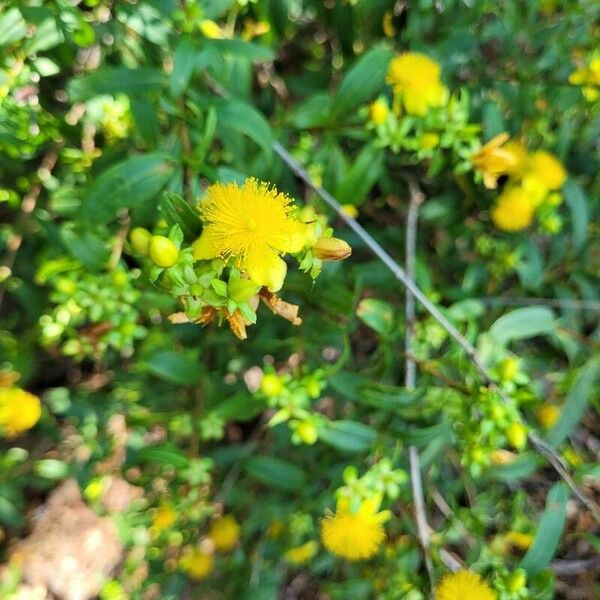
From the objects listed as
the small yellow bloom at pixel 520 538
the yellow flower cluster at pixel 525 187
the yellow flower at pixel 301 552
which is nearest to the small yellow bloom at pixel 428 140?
the yellow flower cluster at pixel 525 187

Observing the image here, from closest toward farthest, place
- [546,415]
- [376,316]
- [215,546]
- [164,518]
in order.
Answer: [376,316], [164,518], [546,415], [215,546]

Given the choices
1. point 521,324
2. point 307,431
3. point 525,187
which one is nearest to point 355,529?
point 307,431

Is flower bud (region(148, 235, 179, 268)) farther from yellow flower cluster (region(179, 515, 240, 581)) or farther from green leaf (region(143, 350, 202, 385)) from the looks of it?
yellow flower cluster (region(179, 515, 240, 581))

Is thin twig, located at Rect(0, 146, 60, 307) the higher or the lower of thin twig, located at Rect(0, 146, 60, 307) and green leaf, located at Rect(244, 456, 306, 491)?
the higher

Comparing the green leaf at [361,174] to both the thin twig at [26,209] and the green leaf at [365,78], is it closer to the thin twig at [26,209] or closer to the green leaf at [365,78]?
the green leaf at [365,78]

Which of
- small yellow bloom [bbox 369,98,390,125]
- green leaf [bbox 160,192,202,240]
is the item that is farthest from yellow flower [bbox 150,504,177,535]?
small yellow bloom [bbox 369,98,390,125]

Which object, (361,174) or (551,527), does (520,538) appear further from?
(361,174)
